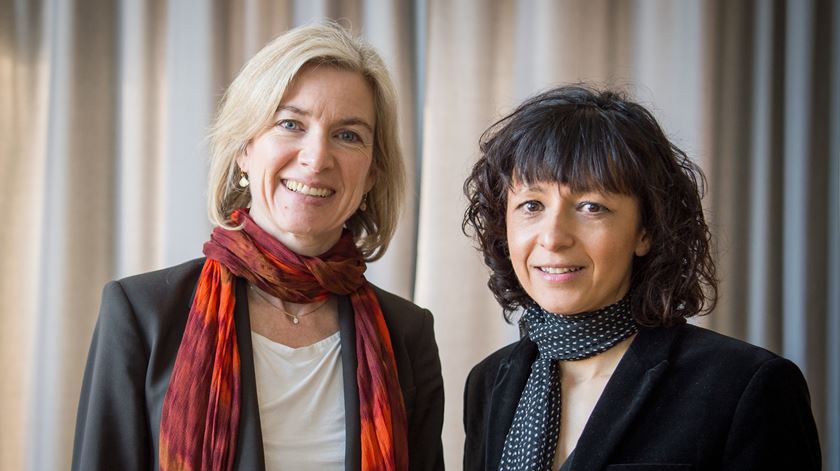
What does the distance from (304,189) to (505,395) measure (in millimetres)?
644

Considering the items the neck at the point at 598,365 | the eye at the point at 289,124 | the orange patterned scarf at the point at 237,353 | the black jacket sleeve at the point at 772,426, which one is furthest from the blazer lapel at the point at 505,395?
the eye at the point at 289,124

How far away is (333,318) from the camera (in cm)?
207

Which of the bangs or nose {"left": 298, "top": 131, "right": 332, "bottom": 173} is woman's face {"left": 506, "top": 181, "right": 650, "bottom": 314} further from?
nose {"left": 298, "top": 131, "right": 332, "bottom": 173}

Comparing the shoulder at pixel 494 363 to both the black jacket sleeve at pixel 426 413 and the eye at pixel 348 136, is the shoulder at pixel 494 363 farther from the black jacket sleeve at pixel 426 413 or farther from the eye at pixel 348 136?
the eye at pixel 348 136

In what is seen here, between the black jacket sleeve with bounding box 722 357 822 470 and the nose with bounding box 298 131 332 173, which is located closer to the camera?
the black jacket sleeve with bounding box 722 357 822 470

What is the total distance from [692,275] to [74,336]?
7.06 ft

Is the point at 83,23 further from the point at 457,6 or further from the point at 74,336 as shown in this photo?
the point at 457,6

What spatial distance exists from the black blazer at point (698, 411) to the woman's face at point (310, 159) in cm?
74

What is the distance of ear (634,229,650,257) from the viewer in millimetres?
1738

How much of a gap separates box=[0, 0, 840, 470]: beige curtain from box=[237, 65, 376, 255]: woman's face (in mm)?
1064

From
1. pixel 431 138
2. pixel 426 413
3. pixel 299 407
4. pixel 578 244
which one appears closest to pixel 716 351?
pixel 578 244

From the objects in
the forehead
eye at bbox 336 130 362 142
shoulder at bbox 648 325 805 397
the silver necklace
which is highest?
the forehead

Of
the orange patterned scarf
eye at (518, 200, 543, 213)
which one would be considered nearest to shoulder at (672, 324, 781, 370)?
eye at (518, 200, 543, 213)

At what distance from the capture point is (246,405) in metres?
1.82
